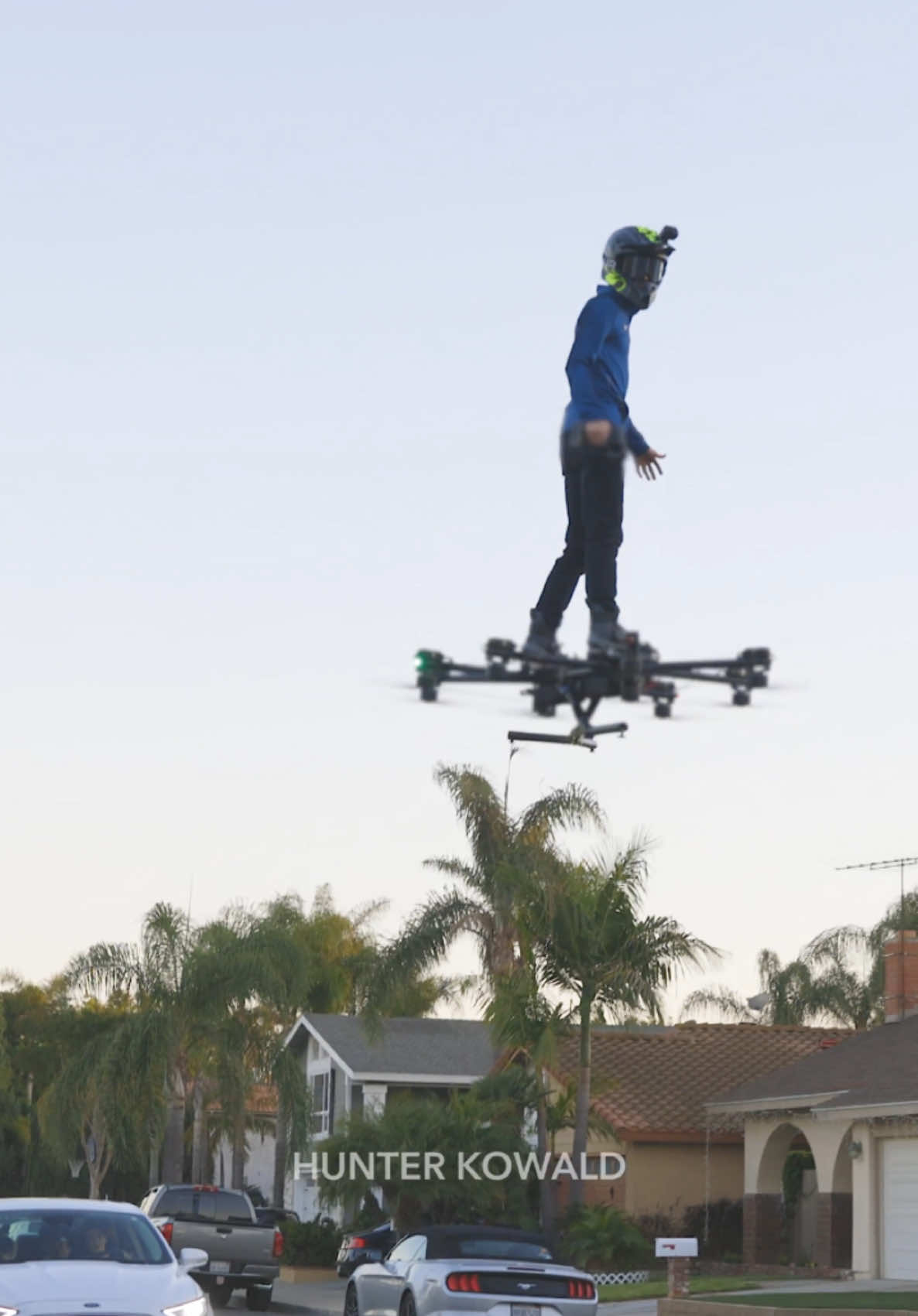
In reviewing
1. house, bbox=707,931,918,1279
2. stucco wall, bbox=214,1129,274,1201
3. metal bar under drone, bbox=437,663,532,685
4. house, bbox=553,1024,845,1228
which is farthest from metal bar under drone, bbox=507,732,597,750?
stucco wall, bbox=214,1129,274,1201

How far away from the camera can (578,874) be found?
36.1 metres

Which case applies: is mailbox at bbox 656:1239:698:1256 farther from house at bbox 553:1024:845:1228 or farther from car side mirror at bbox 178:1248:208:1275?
car side mirror at bbox 178:1248:208:1275

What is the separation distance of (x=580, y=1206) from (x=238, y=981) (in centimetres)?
1504

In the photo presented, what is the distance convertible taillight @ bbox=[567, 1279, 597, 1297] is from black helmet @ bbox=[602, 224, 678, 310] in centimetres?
1124

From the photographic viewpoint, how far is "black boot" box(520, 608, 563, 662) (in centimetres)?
1121

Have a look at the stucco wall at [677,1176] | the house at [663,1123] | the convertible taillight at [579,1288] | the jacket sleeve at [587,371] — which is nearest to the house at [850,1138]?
the house at [663,1123]

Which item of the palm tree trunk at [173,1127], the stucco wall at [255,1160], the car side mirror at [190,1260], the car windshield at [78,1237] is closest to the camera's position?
the car windshield at [78,1237]

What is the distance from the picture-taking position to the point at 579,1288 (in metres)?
19.3

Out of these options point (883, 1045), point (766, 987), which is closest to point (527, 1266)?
point (883, 1045)

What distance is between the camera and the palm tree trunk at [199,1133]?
173 ft

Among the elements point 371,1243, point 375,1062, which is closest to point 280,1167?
point 375,1062

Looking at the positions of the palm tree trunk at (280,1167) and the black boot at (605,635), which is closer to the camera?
the black boot at (605,635)

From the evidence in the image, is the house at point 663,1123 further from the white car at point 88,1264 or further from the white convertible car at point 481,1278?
the white car at point 88,1264

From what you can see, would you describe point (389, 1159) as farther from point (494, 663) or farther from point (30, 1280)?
point (494, 663)
